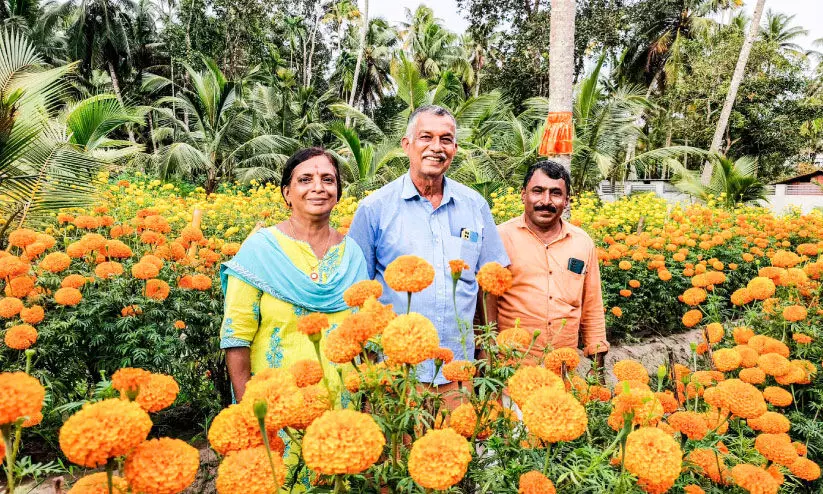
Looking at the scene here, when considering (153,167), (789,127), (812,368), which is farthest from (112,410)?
(789,127)

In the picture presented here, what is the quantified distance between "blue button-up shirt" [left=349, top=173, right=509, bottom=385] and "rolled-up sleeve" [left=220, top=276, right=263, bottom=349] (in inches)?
22.4

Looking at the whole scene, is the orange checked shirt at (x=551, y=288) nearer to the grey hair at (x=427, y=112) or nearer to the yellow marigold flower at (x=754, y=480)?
the grey hair at (x=427, y=112)

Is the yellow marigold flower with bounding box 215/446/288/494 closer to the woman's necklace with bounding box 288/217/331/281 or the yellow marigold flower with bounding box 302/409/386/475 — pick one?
the yellow marigold flower with bounding box 302/409/386/475

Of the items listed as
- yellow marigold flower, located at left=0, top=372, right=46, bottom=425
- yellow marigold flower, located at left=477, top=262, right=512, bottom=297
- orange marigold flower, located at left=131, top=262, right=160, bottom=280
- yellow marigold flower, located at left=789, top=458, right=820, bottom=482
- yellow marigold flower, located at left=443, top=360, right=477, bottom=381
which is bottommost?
yellow marigold flower, located at left=789, top=458, right=820, bottom=482

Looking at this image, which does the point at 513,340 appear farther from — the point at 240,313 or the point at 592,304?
the point at 592,304

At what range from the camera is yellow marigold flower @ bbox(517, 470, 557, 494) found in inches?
29.9

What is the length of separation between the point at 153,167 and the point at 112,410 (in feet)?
47.3

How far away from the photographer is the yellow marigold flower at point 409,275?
3.34 ft

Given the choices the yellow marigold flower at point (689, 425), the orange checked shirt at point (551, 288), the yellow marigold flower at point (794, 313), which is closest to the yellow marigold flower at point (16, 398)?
the yellow marigold flower at point (689, 425)

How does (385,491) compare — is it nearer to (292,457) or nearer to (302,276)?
(292,457)

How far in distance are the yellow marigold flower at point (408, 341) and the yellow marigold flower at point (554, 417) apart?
0.60 ft

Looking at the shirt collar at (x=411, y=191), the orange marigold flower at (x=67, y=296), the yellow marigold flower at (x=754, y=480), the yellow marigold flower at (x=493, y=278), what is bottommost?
the yellow marigold flower at (x=754, y=480)

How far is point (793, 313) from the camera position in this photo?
1929 millimetres

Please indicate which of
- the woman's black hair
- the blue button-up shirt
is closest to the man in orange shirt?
the blue button-up shirt
